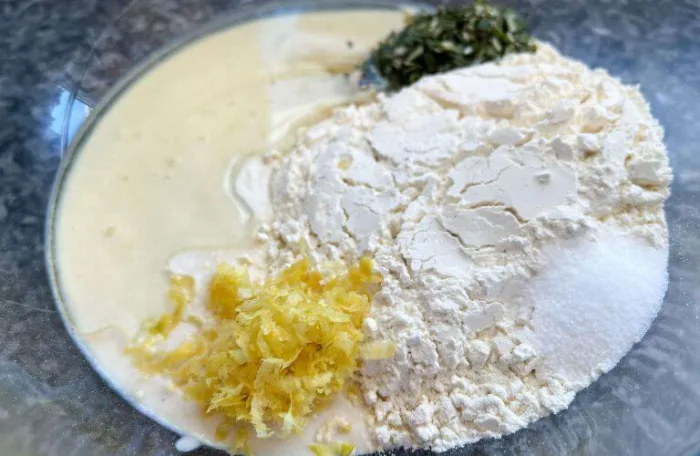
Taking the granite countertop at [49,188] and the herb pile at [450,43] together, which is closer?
the granite countertop at [49,188]

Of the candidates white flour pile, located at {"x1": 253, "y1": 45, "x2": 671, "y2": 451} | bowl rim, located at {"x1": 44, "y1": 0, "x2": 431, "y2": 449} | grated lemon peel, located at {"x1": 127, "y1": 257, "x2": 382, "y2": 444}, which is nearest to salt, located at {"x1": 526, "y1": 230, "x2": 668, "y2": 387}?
white flour pile, located at {"x1": 253, "y1": 45, "x2": 671, "y2": 451}

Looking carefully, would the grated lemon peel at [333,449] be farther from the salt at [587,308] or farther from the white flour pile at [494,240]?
the salt at [587,308]

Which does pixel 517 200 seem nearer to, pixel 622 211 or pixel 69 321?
pixel 622 211

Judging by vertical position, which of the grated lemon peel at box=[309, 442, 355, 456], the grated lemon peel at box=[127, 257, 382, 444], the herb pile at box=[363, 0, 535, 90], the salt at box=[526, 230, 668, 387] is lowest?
the grated lemon peel at box=[309, 442, 355, 456]

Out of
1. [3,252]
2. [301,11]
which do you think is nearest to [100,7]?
[301,11]

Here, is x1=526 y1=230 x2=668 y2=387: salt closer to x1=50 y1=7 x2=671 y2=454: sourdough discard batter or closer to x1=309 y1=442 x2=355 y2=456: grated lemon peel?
x1=50 y1=7 x2=671 y2=454: sourdough discard batter

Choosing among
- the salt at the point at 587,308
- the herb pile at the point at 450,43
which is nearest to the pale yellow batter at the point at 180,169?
the herb pile at the point at 450,43

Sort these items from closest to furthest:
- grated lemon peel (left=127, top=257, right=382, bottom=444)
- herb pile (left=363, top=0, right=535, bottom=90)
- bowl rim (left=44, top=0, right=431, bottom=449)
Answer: grated lemon peel (left=127, top=257, right=382, bottom=444), bowl rim (left=44, top=0, right=431, bottom=449), herb pile (left=363, top=0, right=535, bottom=90)
